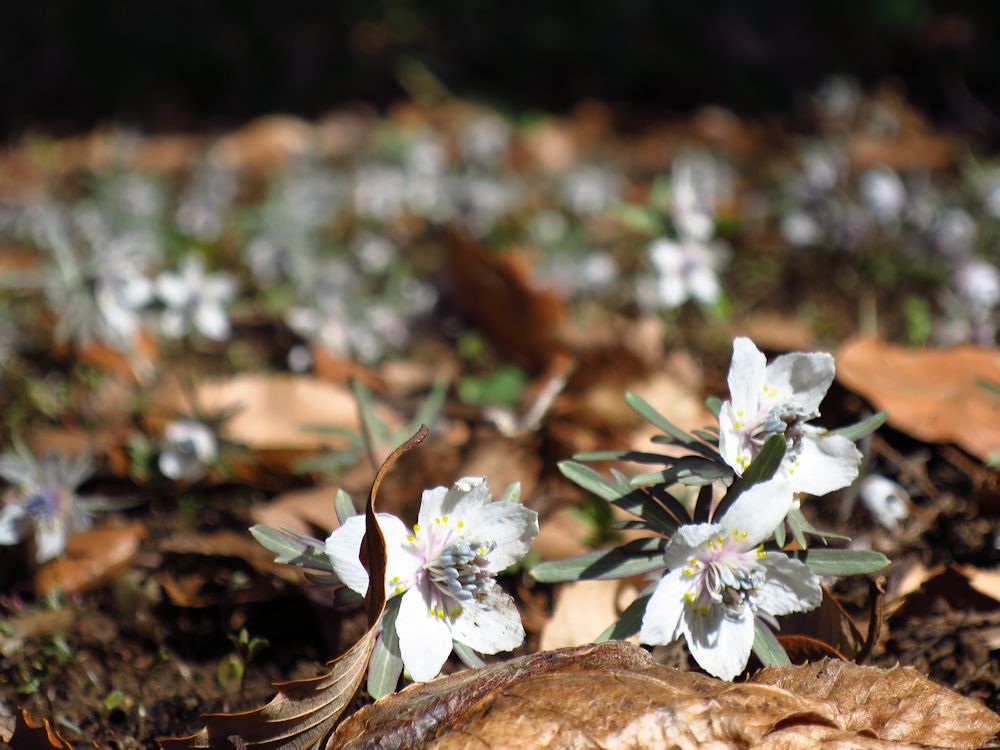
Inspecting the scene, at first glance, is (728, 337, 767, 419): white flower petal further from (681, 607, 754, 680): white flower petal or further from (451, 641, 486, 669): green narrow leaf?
(451, 641, 486, 669): green narrow leaf

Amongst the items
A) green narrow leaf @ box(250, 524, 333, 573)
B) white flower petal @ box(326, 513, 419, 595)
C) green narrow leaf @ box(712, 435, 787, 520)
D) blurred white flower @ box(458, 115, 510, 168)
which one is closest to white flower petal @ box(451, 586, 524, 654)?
white flower petal @ box(326, 513, 419, 595)

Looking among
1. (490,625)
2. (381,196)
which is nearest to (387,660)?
(490,625)

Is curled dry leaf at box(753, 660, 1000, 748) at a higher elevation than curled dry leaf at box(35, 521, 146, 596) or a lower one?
higher

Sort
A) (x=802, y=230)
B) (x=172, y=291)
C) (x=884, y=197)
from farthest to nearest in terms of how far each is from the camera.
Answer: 1. (x=802, y=230)
2. (x=884, y=197)
3. (x=172, y=291)

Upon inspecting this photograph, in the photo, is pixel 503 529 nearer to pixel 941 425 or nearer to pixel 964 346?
pixel 941 425

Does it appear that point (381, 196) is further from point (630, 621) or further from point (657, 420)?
point (630, 621)

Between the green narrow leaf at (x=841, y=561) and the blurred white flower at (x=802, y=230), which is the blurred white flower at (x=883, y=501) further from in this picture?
the blurred white flower at (x=802, y=230)
